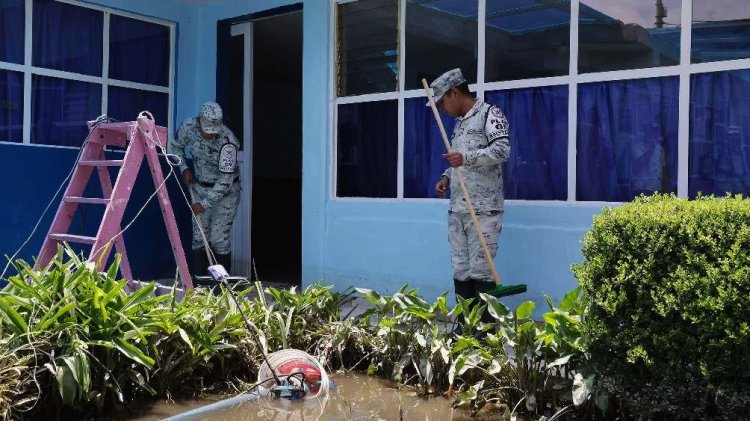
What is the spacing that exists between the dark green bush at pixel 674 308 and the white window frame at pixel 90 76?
553 cm

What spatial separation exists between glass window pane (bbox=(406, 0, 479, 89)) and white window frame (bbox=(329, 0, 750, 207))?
66 mm

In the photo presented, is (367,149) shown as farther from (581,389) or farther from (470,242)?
(581,389)

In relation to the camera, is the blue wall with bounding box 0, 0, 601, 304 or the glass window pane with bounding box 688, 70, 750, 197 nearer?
the glass window pane with bounding box 688, 70, 750, 197

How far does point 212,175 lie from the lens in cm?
714

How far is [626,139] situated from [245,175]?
13.8ft

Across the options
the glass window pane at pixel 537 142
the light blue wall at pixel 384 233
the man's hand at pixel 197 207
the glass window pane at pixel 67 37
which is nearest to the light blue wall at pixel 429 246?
the light blue wall at pixel 384 233

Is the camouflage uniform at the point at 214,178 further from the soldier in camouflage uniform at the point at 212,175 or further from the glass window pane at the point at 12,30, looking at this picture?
the glass window pane at the point at 12,30

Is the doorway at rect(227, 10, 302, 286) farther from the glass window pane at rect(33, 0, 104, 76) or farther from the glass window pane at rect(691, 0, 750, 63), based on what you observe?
the glass window pane at rect(691, 0, 750, 63)

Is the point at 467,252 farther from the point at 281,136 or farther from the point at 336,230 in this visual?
the point at 281,136

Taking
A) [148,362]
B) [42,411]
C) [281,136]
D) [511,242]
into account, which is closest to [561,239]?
[511,242]

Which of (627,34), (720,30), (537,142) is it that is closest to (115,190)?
(537,142)

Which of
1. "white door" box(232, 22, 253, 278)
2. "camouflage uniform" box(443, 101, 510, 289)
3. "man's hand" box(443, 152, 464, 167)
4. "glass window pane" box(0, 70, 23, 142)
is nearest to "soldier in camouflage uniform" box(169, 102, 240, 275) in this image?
"white door" box(232, 22, 253, 278)

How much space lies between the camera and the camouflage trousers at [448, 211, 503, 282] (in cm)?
502

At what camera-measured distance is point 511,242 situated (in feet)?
18.9
